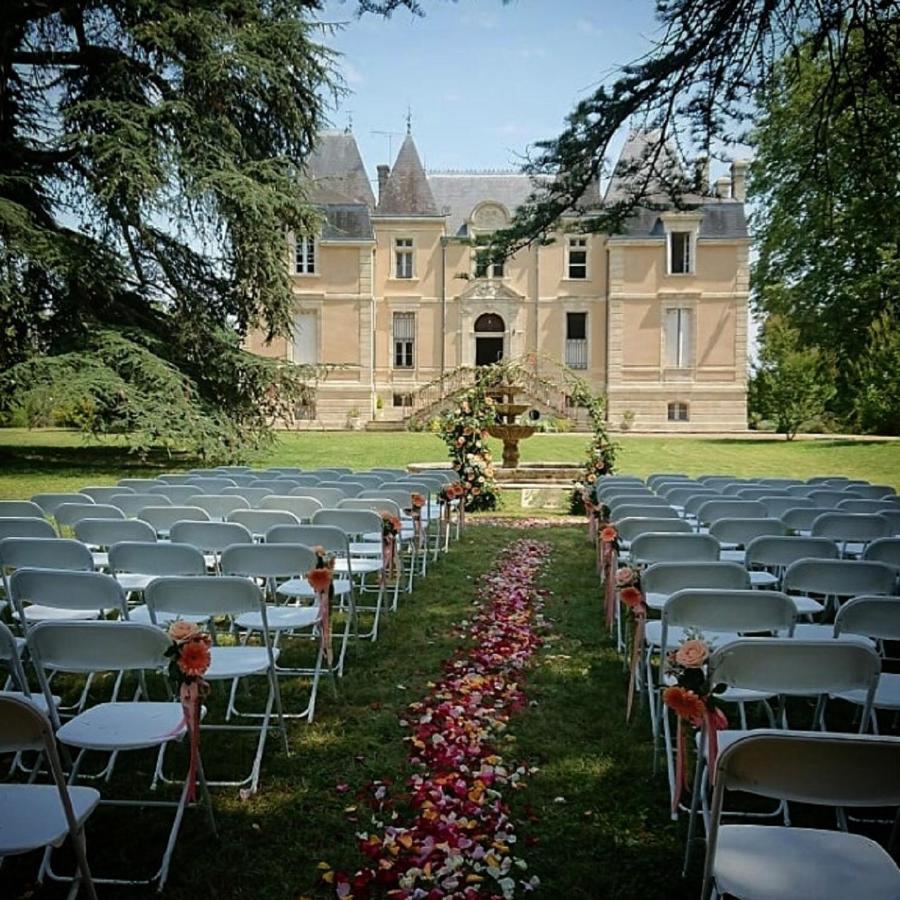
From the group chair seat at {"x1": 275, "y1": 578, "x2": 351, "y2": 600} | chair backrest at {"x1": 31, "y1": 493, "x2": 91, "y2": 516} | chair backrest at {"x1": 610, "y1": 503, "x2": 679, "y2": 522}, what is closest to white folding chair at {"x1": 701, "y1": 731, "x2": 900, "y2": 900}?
chair seat at {"x1": 275, "y1": 578, "x2": 351, "y2": 600}

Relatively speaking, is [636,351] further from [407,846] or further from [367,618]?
[407,846]

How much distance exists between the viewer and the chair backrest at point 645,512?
6.32 m

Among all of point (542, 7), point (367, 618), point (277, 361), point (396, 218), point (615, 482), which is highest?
point (396, 218)

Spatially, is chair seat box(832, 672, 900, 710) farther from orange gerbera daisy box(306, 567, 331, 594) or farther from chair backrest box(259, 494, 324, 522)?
chair backrest box(259, 494, 324, 522)

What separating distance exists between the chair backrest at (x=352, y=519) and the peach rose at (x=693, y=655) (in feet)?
11.0

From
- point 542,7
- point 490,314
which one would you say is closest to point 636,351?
point 490,314

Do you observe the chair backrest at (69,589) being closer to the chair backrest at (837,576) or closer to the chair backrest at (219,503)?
the chair backrest at (837,576)

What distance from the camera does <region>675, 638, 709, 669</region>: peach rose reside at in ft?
8.32

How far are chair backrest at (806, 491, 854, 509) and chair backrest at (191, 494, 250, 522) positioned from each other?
4.95 meters

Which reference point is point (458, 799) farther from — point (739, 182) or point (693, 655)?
point (739, 182)

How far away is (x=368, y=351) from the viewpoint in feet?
112

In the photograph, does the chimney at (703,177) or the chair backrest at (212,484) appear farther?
the chair backrest at (212,484)

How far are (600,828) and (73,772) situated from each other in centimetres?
179

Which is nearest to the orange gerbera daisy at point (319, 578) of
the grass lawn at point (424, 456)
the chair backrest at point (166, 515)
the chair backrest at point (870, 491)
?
the chair backrest at point (166, 515)
